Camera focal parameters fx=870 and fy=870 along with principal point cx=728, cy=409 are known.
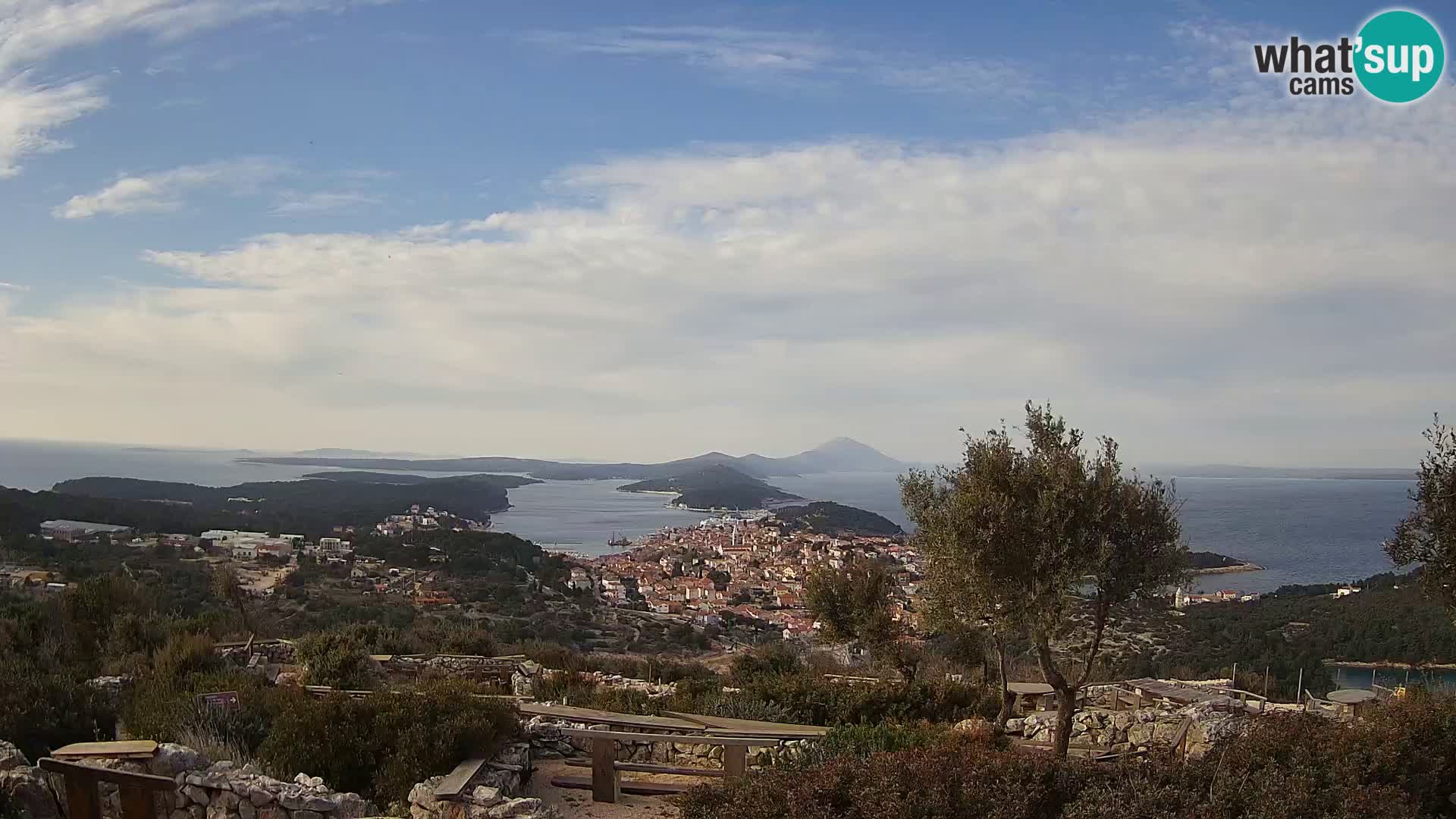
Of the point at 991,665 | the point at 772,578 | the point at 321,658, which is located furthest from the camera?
the point at 772,578

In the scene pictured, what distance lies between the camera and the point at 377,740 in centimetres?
786

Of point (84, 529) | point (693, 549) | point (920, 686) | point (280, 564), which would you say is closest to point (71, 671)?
Answer: point (920, 686)

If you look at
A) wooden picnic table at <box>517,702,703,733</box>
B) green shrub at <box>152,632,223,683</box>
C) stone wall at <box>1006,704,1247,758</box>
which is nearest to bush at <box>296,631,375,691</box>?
green shrub at <box>152,632,223,683</box>

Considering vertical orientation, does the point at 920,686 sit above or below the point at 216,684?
below

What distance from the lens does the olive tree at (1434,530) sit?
8742mm

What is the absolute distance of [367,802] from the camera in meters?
6.99

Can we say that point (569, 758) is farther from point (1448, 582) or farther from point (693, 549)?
point (693, 549)

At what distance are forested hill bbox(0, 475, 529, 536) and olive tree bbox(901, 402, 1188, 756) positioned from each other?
107 feet

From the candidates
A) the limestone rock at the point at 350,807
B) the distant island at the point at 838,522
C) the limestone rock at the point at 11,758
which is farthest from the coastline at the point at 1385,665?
the distant island at the point at 838,522

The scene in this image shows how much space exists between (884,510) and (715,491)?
17246 millimetres

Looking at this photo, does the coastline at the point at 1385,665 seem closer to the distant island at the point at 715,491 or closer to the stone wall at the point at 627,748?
the stone wall at the point at 627,748

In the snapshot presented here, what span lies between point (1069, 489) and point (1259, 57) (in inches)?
235

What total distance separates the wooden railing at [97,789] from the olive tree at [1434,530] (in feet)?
36.9

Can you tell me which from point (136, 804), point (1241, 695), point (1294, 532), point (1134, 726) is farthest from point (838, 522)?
point (136, 804)
